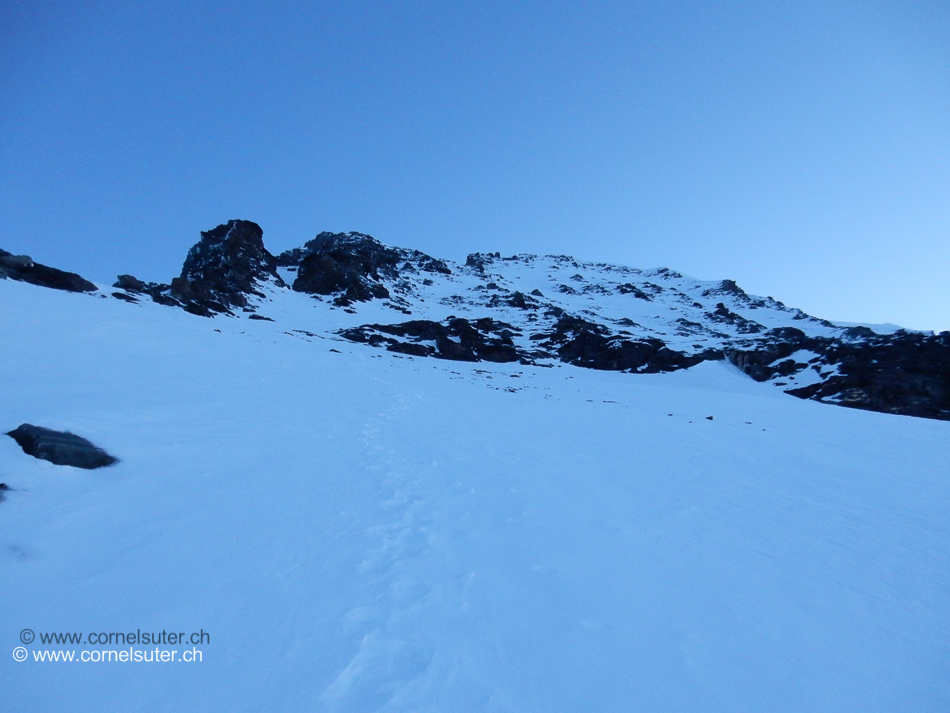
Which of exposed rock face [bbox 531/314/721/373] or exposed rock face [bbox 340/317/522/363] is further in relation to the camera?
exposed rock face [bbox 531/314/721/373]

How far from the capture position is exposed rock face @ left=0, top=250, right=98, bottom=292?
18.1 m

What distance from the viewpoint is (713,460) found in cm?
895

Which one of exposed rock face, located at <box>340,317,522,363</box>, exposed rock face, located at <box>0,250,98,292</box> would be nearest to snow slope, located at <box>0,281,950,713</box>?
exposed rock face, located at <box>0,250,98,292</box>

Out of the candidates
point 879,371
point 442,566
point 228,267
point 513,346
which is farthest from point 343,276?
point 879,371

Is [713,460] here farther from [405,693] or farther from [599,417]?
[405,693]

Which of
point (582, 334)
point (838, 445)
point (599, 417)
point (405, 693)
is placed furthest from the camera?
point (582, 334)

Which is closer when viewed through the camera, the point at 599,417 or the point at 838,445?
the point at 838,445

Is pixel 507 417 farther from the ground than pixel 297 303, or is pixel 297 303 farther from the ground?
pixel 297 303

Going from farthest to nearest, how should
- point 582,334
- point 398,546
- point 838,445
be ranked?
1. point 582,334
2. point 838,445
3. point 398,546

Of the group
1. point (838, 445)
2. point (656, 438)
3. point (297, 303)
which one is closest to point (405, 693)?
point (656, 438)

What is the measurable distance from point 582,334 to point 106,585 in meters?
49.3

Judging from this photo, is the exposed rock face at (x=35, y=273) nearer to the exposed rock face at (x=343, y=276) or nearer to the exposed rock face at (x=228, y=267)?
the exposed rock face at (x=228, y=267)

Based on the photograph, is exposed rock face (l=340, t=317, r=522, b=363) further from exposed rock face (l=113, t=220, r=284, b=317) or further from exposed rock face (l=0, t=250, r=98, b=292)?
exposed rock face (l=0, t=250, r=98, b=292)

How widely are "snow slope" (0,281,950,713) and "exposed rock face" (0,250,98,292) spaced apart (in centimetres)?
1413
